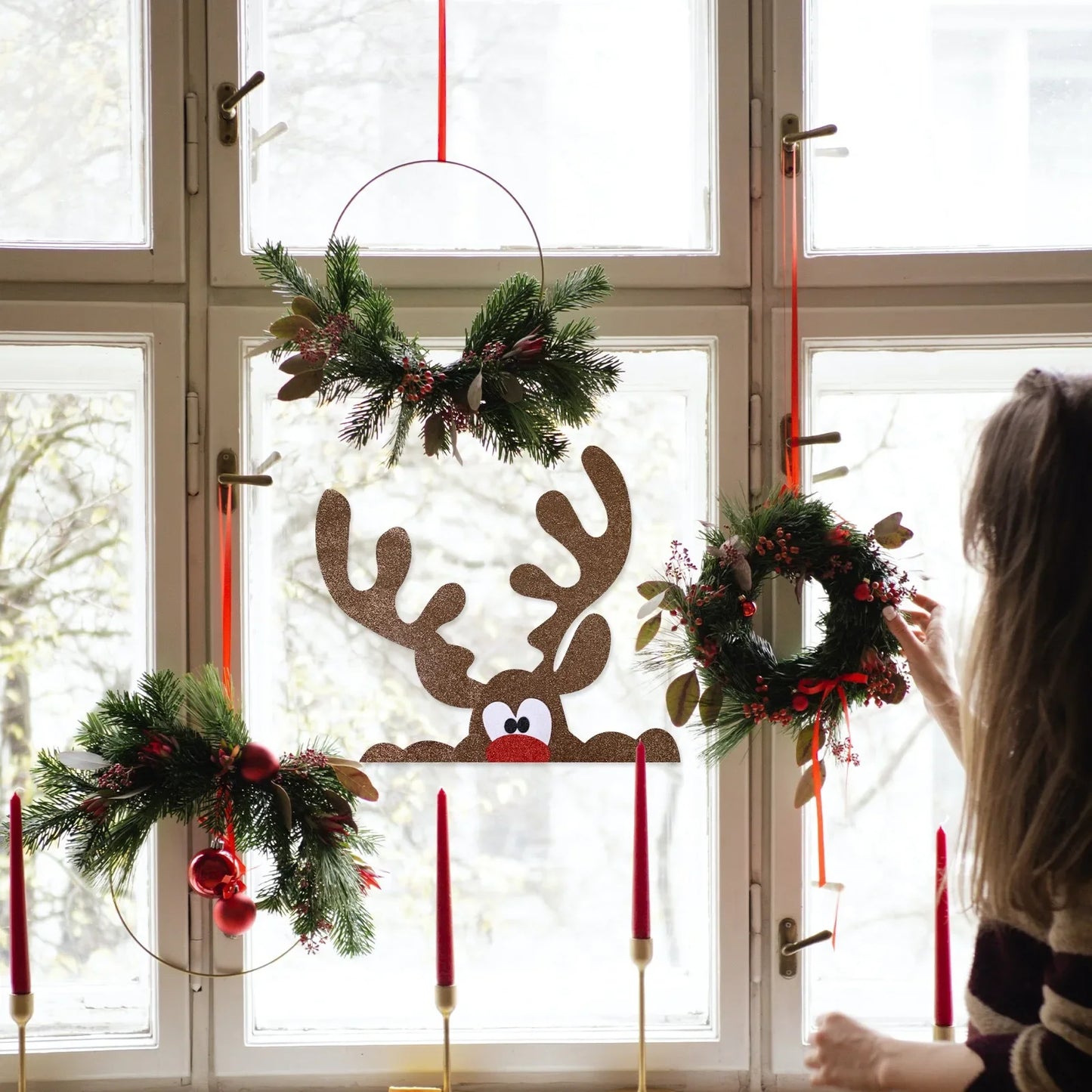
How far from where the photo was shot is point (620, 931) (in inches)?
51.0

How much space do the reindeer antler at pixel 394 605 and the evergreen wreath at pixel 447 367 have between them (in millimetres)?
157

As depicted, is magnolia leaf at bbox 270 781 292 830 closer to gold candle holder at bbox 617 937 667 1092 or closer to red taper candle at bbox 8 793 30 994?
red taper candle at bbox 8 793 30 994

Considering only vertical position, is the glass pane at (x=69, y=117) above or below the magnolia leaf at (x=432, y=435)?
above

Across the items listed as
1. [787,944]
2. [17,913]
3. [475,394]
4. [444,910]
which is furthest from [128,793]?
[787,944]

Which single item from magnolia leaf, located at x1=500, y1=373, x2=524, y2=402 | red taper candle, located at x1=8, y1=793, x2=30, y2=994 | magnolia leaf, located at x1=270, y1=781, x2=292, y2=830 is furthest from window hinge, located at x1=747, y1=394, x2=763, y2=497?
red taper candle, located at x1=8, y1=793, x2=30, y2=994

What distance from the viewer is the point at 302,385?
1066mm

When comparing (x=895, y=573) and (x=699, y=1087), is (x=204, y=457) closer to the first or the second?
(x=895, y=573)

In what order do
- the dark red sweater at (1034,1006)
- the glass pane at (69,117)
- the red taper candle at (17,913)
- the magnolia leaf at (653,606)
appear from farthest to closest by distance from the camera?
the glass pane at (69,117) → the magnolia leaf at (653,606) → the red taper candle at (17,913) → the dark red sweater at (1034,1006)

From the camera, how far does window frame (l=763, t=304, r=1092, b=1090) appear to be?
123 centimetres

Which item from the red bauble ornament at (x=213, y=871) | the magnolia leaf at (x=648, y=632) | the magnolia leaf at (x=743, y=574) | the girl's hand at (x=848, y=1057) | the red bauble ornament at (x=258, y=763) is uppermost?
the magnolia leaf at (x=743, y=574)

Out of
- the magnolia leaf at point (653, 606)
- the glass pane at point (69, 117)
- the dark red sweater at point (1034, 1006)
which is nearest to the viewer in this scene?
the dark red sweater at point (1034, 1006)

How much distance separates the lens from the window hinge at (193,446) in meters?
1.22

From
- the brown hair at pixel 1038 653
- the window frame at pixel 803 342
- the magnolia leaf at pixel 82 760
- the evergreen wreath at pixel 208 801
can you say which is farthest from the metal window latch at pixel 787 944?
the magnolia leaf at pixel 82 760

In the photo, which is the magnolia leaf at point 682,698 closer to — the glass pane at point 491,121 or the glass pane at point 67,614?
the glass pane at point 491,121
